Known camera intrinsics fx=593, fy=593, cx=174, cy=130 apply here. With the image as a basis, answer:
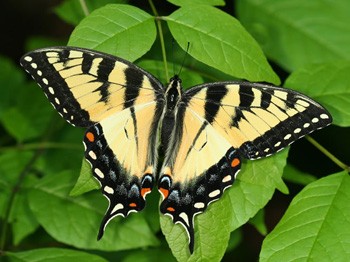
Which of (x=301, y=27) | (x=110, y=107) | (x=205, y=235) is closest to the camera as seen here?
(x=205, y=235)

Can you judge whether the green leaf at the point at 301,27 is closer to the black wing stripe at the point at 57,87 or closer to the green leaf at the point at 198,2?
the green leaf at the point at 198,2

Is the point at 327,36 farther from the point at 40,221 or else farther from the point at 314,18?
the point at 40,221

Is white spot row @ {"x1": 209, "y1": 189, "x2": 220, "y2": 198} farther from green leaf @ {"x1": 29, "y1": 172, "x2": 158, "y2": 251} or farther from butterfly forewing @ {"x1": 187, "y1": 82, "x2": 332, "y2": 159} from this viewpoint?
green leaf @ {"x1": 29, "y1": 172, "x2": 158, "y2": 251}

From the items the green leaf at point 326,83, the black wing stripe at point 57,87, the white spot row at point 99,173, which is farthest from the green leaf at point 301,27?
the white spot row at point 99,173

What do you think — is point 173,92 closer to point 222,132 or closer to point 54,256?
point 222,132

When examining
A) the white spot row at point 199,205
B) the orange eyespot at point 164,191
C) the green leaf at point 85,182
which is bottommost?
the white spot row at point 199,205

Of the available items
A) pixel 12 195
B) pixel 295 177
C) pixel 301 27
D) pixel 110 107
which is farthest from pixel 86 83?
pixel 301 27
